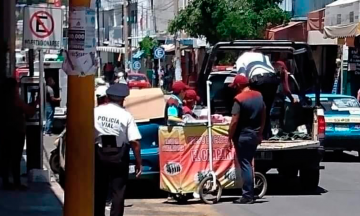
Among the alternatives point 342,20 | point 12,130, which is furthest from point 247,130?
point 342,20

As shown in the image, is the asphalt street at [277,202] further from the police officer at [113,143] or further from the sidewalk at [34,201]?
the police officer at [113,143]

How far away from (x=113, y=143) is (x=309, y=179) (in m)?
5.95

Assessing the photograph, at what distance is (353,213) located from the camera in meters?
12.2

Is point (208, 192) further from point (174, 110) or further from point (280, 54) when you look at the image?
point (280, 54)

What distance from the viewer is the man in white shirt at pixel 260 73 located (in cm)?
1395

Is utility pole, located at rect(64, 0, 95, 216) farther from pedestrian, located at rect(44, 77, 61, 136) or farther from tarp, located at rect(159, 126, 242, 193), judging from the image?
pedestrian, located at rect(44, 77, 61, 136)

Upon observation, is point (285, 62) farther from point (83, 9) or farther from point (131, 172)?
point (83, 9)

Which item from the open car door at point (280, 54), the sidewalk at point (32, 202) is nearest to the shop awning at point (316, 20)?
the open car door at point (280, 54)

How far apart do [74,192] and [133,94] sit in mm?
7437

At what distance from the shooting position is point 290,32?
33781 mm

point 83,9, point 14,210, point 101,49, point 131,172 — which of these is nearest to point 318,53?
point 131,172

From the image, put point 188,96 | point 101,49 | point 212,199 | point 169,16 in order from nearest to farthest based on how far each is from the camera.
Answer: point 212,199 < point 188,96 < point 169,16 < point 101,49

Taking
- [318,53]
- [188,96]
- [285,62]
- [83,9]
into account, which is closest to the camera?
[83,9]

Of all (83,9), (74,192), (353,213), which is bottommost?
(353,213)
